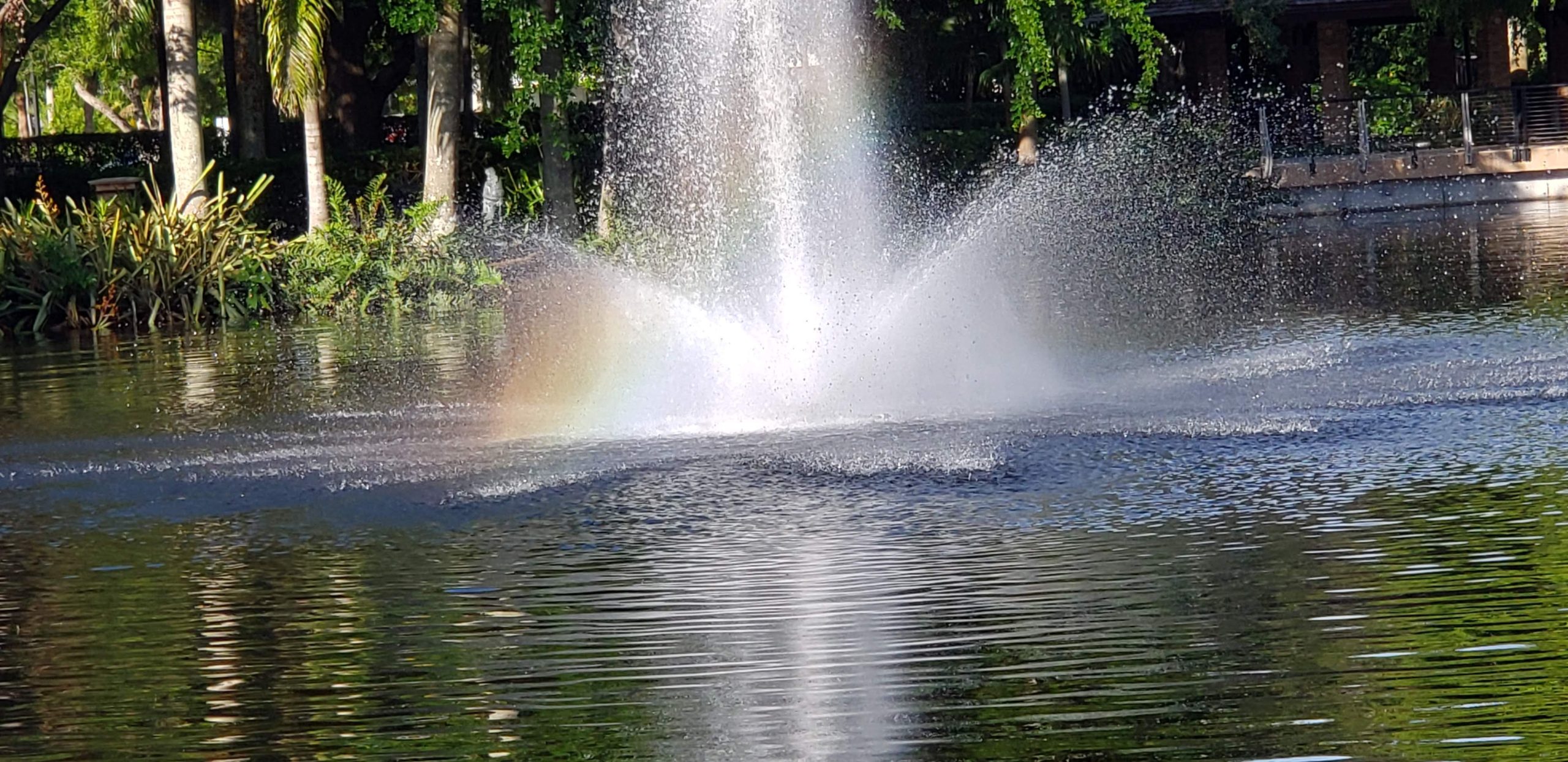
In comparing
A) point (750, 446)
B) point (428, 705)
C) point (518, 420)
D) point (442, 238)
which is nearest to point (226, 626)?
point (428, 705)

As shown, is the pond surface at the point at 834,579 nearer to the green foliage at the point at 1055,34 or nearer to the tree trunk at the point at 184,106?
the tree trunk at the point at 184,106

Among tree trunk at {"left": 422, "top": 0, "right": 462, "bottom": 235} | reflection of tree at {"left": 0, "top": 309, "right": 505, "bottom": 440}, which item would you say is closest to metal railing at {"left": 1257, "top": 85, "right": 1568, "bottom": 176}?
tree trunk at {"left": 422, "top": 0, "right": 462, "bottom": 235}

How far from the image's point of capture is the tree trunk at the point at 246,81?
33.9 m

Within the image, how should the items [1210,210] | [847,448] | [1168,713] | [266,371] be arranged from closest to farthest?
[1168,713]
[847,448]
[266,371]
[1210,210]

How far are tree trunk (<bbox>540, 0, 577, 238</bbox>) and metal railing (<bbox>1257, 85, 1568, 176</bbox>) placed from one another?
11943 millimetres

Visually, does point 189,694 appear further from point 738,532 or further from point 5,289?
point 5,289

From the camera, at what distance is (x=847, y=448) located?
10938mm

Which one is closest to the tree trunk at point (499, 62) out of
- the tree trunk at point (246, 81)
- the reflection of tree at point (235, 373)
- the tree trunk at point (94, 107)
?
the tree trunk at point (246, 81)

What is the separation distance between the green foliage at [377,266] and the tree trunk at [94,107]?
35.5m

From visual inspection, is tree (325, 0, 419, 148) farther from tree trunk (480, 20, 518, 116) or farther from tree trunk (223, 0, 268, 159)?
tree trunk (480, 20, 518, 116)

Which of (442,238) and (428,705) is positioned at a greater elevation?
(442,238)

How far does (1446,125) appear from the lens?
3547 cm

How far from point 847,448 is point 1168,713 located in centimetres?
539

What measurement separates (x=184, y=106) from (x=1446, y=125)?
20580 mm
